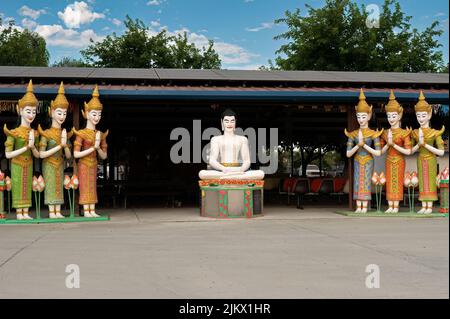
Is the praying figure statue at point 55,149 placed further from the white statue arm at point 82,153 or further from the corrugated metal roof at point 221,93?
the corrugated metal roof at point 221,93

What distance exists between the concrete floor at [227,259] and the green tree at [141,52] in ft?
72.1

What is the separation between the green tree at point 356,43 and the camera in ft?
94.6

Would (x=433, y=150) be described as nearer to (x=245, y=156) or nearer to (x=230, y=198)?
(x=245, y=156)

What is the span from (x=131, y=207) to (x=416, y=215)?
7.28m

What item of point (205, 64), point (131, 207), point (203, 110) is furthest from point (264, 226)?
point (205, 64)

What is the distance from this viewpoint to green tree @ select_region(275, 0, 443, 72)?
28.8 metres

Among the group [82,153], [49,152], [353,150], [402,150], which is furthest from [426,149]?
[49,152]

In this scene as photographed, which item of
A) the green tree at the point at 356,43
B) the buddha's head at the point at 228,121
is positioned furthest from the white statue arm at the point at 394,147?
the green tree at the point at 356,43

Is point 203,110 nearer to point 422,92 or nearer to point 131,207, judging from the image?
point 131,207

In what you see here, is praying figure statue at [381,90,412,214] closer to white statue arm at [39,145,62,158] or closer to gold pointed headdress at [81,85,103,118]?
gold pointed headdress at [81,85,103,118]

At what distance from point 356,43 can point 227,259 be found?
25165 mm

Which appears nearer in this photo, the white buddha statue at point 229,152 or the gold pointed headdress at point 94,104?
the gold pointed headdress at point 94,104

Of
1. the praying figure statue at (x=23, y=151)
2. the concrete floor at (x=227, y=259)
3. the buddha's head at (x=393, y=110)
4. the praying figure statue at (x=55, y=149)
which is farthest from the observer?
the buddha's head at (x=393, y=110)

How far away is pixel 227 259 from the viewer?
6426mm
